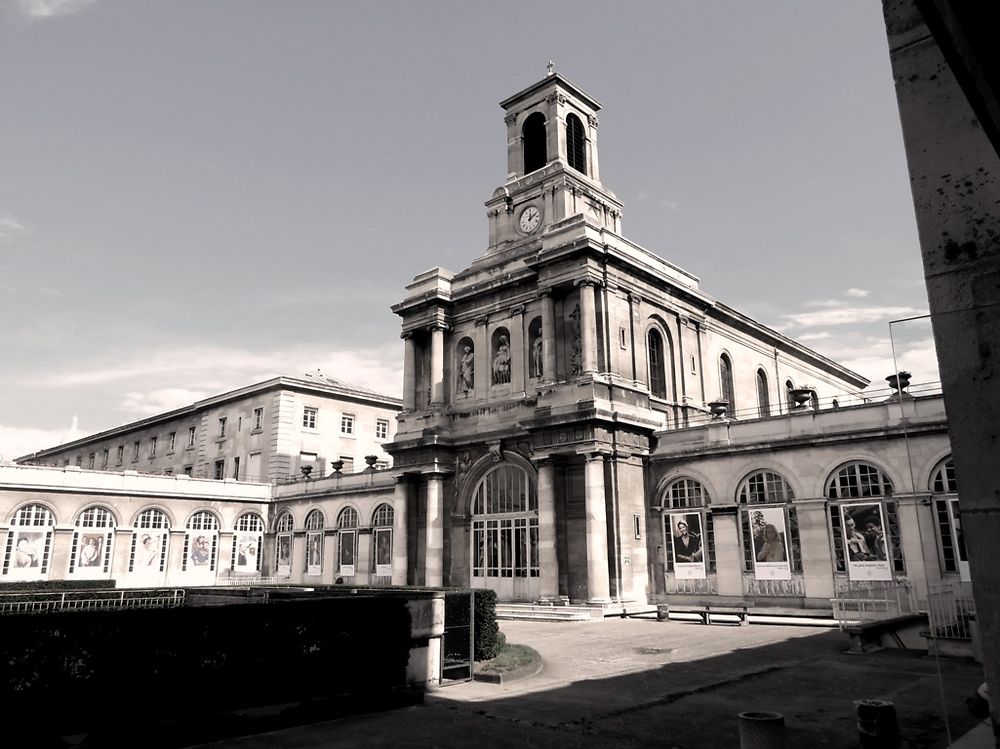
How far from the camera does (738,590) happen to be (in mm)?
26609

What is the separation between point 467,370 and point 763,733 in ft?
95.5

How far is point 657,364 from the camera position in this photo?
33719 millimetres

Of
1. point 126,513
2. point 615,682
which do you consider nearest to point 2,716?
point 615,682

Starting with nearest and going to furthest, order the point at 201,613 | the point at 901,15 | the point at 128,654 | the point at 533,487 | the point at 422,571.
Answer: the point at 901,15 → the point at 128,654 → the point at 201,613 → the point at 533,487 → the point at 422,571

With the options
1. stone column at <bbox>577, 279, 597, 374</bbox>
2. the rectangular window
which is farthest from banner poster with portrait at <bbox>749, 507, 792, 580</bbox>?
the rectangular window

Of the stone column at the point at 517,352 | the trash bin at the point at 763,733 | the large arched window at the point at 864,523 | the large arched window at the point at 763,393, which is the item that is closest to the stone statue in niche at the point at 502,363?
the stone column at the point at 517,352

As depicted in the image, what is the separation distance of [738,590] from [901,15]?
2364 cm

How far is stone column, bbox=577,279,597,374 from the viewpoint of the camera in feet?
97.7

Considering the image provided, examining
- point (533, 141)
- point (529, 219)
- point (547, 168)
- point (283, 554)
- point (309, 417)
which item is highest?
point (533, 141)

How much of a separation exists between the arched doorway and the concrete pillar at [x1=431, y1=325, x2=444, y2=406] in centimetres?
499

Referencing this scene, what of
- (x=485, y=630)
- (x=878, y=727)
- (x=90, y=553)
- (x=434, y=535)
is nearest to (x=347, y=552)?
(x=434, y=535)

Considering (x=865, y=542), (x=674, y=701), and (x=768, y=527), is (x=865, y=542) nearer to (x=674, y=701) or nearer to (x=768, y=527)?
(x=768, y=527)

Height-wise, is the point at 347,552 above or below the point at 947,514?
below

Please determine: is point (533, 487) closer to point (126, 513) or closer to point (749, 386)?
point (749, 386)
